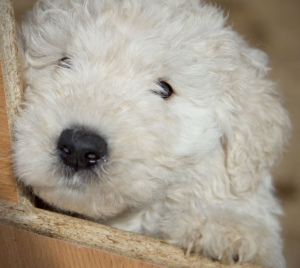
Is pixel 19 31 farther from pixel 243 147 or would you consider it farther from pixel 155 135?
pixel 243 147

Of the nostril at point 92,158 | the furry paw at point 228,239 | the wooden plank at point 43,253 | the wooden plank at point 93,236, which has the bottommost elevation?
the wooden plank at point 43,253

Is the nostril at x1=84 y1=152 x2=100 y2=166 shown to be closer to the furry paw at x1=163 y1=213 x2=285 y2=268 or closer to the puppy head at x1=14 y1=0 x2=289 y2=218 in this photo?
the puppy head at x1=14 y1=0 x2=289 y2=218

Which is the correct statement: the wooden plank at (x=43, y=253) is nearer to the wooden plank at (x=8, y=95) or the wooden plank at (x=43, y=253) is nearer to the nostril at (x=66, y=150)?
the wooden plank at (x=8, y=95)

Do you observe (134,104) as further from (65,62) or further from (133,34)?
(65,62)

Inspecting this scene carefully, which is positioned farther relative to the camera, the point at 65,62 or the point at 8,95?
the point at 65,62

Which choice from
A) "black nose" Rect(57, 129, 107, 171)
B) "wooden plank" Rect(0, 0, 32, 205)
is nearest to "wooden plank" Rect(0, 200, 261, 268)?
"wooden plank" Rect(0, 0, 32, 205)

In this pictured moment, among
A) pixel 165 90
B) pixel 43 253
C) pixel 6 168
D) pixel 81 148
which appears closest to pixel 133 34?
pixel 165 90

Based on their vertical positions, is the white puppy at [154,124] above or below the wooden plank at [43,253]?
above

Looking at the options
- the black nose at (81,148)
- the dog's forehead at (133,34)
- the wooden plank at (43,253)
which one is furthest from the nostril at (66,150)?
the dog's forehead at (133,34)

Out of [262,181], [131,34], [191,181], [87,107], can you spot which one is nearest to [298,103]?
[262,181]
